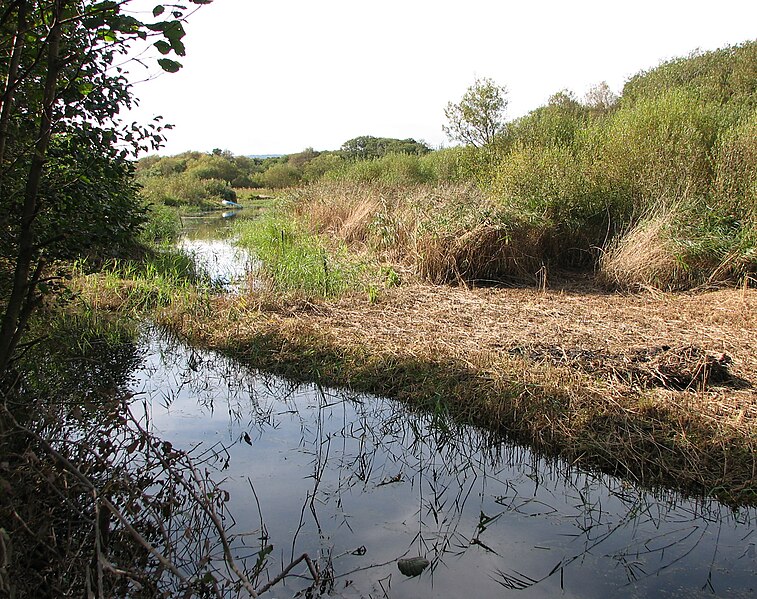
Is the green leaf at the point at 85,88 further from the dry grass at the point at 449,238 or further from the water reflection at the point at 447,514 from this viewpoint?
the dry grass at the point at 449,238

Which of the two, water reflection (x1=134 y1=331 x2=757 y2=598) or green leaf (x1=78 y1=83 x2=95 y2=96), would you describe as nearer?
green leaf (x1=78 y1=83 x2=95 y2=96)

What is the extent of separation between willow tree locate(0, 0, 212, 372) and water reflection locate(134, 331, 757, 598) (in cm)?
170

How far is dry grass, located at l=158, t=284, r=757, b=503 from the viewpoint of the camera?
3941mm

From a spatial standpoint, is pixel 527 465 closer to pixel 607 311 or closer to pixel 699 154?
pixel 607 311

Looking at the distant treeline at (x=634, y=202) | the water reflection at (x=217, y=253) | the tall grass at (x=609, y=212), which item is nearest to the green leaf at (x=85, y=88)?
the tall grass at (x=609, y=212)

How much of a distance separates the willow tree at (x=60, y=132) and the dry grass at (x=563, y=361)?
270 cm

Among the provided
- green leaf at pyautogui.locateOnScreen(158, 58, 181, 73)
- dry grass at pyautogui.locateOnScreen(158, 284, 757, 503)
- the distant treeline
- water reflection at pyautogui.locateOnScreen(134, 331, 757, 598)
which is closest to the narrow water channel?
water reflection at pyautogui.locateOnScreen(134, 331, 757, 598)

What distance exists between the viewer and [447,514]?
11.3 feet

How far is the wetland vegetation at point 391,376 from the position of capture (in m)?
2.55

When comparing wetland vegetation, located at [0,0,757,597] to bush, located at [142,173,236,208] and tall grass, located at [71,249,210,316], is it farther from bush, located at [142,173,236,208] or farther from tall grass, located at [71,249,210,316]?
bush, located at [142,173,236,208]

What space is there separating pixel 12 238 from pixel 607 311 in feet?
20.6

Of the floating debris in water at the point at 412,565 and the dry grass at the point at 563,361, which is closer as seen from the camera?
the floating debris in water at the point at 412,565

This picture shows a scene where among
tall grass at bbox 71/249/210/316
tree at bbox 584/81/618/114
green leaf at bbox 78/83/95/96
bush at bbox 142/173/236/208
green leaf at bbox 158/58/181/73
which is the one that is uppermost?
tree at bbox 584/81/618/114

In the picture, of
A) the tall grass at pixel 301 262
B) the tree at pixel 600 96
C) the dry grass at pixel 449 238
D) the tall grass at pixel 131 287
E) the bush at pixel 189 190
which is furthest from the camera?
the bush at pixel 189 190
